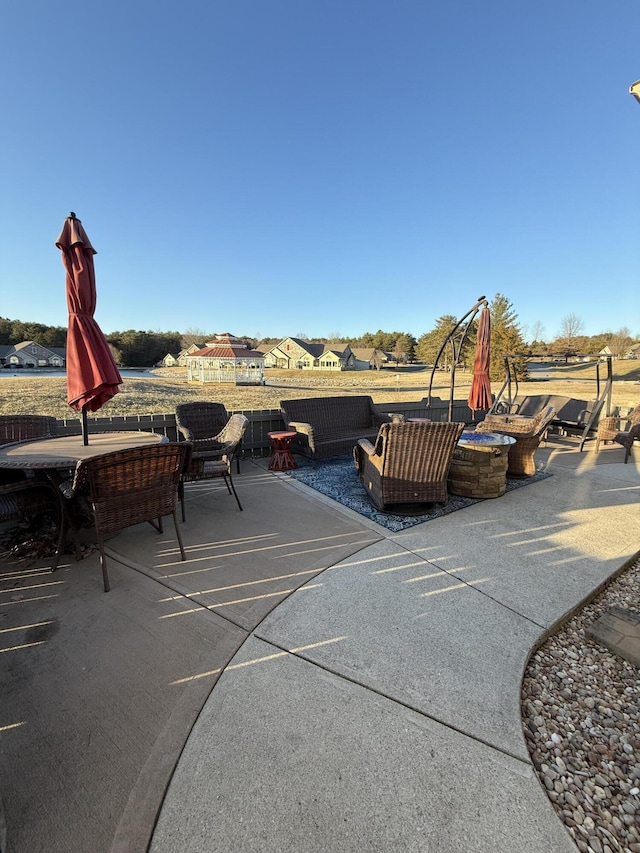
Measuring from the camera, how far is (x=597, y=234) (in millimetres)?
16078

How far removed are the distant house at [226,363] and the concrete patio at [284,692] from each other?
2806 cm

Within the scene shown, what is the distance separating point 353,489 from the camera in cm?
448

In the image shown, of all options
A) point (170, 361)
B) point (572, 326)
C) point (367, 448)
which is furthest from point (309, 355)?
point (367, 448)

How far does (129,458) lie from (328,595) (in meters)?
1.59

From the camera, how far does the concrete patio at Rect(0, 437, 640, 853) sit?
117 cm

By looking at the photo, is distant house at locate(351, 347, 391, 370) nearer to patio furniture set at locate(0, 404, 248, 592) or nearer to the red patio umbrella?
the red patio umbrella

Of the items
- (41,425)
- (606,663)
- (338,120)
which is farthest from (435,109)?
(606,663)

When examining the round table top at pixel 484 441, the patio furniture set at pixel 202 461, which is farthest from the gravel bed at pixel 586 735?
the round table top at pixel 484 441

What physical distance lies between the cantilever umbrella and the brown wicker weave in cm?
72

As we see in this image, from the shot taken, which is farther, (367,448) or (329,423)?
(329,423)

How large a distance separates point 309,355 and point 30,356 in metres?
34.1

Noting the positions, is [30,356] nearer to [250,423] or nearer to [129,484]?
[250,423]

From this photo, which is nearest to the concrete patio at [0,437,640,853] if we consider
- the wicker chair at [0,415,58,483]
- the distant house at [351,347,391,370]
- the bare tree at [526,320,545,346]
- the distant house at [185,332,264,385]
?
the wicker chair at [0,415,58,483]

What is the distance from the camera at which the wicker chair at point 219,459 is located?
375 centimetres
